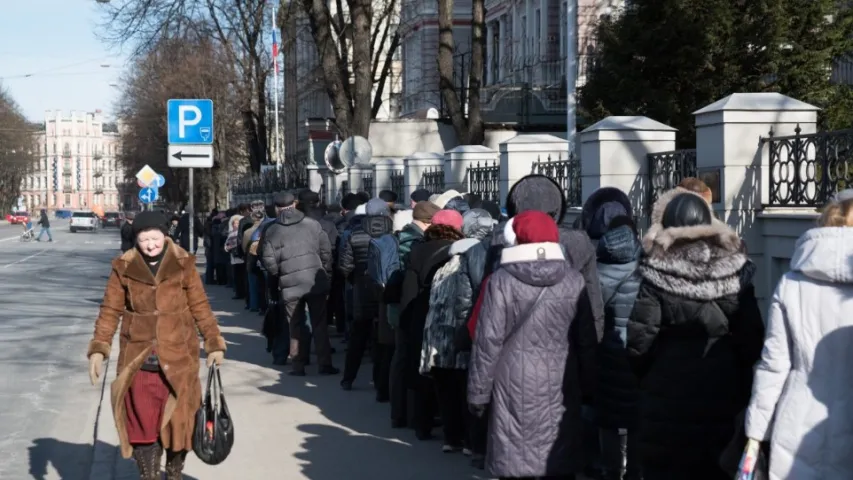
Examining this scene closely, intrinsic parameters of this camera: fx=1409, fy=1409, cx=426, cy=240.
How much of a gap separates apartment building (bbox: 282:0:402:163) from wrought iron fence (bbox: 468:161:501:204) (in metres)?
11.7

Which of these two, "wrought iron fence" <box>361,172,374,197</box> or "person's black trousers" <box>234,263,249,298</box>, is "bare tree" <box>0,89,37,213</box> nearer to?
"wrought iron fence" <box>361,172,374,197</box>

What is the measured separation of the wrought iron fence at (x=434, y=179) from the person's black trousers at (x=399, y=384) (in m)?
10.8

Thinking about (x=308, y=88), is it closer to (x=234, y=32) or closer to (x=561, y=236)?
(x=234, y=32)

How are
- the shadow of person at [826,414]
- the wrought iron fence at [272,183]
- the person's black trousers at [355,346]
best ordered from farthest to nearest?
the wrought iron fence at [272,183] → the person's black trousers at [355,346] → the shadow of person at [826,414]

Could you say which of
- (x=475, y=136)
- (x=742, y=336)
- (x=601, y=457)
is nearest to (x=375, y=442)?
(x=601, y=457)

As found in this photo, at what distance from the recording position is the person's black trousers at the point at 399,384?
10.4 meters

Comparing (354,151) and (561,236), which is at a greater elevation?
(354,151)

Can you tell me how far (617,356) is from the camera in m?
7.28

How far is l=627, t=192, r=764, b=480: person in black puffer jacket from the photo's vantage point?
227 inches

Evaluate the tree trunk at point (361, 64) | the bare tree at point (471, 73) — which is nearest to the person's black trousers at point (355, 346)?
the bare tree at point (471, 73)

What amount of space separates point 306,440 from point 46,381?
475 centimetres

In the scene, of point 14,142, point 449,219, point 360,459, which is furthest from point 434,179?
point 14,142

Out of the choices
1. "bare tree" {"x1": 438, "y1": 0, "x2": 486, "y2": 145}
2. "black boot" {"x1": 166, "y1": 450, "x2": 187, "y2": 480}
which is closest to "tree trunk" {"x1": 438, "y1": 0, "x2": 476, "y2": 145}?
"bare tree" {"x1": 438, "y1": 0, "x2": 486, "y2": 145}

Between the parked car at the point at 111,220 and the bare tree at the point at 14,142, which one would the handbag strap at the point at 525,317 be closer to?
the parked car at the point at 111,220
